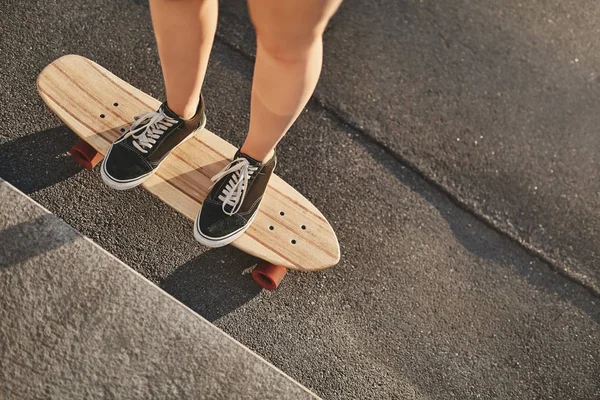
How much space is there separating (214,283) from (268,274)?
24 cm

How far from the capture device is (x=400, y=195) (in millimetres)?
2102

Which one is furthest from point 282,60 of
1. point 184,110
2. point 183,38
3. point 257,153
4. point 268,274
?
point 268,274

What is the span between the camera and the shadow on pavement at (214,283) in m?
1.79

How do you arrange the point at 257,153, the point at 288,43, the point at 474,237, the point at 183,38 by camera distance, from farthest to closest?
the point at 474,237, the point at 257,153, the point at 183,38, the point at 288,43

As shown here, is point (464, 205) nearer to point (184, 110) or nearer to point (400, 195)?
point (400, 195)

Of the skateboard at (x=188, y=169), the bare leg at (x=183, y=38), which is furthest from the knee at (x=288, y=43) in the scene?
the skateboard at (x=188, y=169)

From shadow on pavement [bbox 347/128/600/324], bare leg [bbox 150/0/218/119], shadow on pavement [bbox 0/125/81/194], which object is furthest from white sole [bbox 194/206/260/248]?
shadow on pavement [bbox 347/128/600/324]

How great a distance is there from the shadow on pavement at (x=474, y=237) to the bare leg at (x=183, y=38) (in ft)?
2.96

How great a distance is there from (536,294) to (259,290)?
117 cm

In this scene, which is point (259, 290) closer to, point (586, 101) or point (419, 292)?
point (419, 292)

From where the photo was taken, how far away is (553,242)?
210cm

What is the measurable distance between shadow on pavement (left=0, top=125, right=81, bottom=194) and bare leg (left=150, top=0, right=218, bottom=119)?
63 centimetres

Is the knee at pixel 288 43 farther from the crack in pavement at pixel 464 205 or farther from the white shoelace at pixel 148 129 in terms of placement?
the crack in pavement at pixel 464 205

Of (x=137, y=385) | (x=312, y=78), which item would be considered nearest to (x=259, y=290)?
(x=137, y=385)
